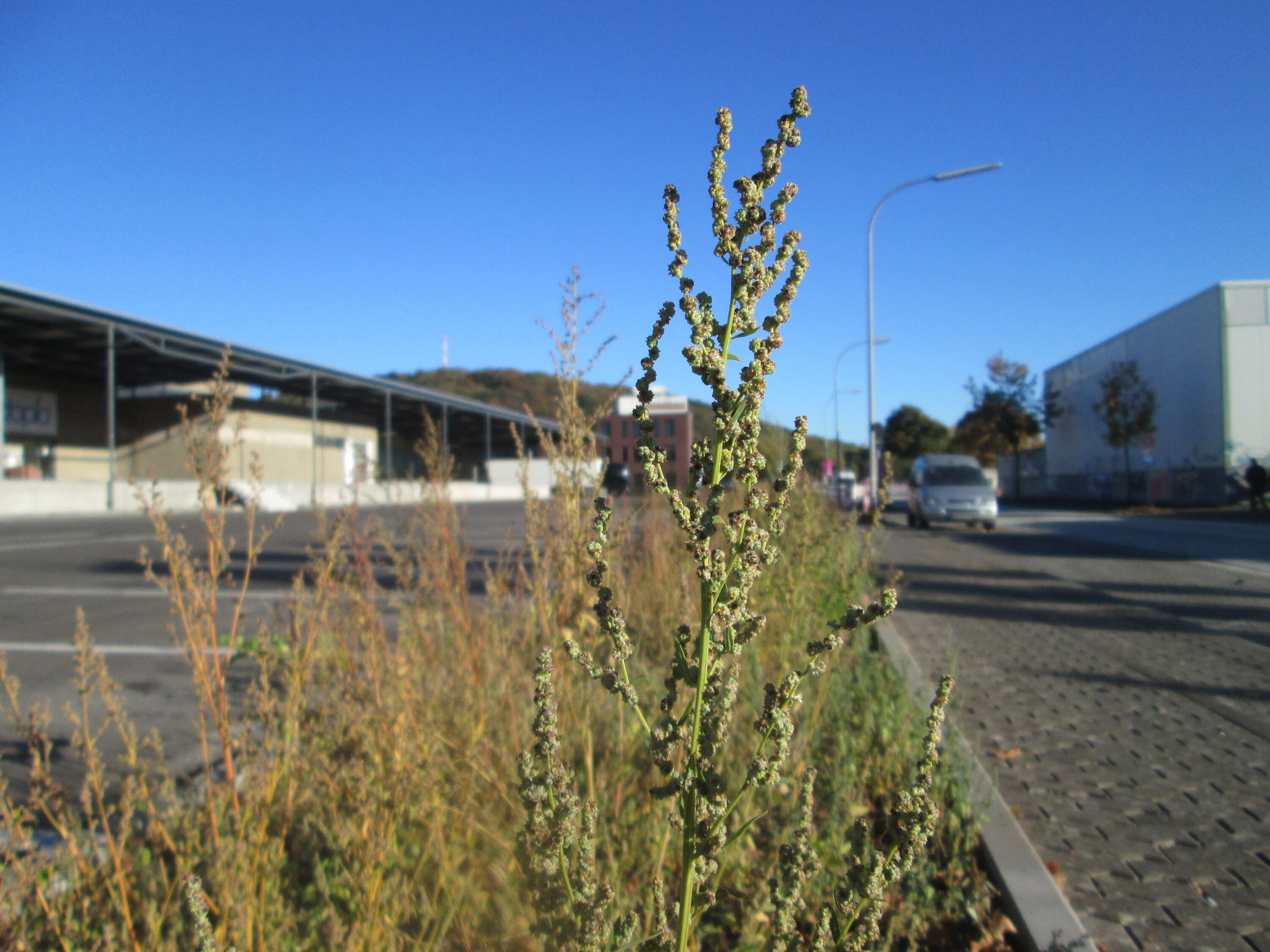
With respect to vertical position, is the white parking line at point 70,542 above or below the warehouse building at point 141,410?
below

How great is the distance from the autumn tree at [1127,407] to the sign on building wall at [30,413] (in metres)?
47.3

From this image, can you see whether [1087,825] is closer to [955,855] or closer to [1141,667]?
[955,855]

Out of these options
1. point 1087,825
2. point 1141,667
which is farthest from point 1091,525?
point 1087,825

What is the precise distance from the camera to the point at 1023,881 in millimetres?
2658

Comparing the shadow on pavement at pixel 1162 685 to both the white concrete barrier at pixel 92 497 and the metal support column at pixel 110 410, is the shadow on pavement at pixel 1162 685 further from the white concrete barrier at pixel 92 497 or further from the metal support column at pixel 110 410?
the metal support column at pixel 110 410

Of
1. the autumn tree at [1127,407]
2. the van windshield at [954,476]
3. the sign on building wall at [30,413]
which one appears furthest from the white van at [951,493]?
the sign on building wall at [30,413]

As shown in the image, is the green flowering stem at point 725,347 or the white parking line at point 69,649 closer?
the green flowering stem at point 725,347

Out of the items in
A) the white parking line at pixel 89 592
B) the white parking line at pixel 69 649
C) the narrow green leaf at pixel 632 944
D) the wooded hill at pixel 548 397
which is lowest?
the white parking line at pixel 69 649

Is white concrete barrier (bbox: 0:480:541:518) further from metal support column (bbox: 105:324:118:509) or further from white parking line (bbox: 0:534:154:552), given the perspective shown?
white parking line (bbox: 0:534:154:552)

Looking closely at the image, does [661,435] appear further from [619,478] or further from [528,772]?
[619,478]

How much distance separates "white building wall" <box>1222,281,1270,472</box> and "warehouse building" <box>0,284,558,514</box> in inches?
668

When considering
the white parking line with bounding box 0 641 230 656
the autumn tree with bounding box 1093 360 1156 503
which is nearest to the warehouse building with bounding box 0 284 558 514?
the white parking line with bounding box 0 641 230 656

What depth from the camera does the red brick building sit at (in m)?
→ 1.42

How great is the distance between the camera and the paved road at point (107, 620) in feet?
14.2
